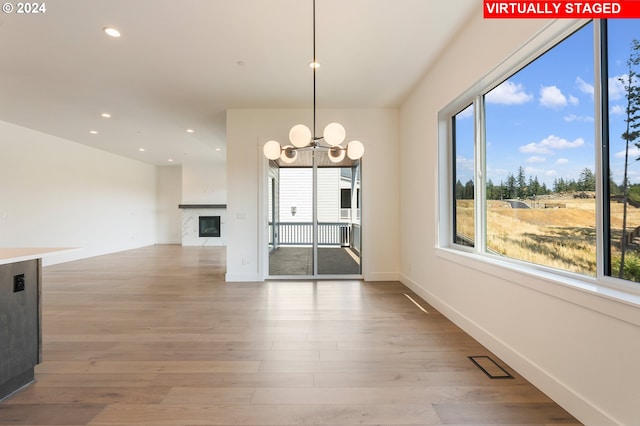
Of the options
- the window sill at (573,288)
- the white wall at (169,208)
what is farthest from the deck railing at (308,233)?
the white wall at (169,208)

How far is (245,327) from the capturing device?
112 inches

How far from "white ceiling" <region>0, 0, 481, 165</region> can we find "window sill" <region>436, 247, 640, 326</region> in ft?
7.30

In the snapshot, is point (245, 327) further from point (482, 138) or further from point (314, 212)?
point (482, 138)

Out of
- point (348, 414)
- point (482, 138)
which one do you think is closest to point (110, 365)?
point (348, 414)

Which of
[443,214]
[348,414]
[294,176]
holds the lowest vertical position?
[348,414]

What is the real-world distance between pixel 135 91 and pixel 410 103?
4.03 m

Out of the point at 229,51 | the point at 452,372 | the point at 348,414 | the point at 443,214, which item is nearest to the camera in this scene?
the point at 348,414

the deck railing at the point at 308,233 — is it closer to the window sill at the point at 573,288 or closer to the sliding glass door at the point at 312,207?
the sliding glass door at the point at 312,207

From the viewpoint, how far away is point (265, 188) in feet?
15.6

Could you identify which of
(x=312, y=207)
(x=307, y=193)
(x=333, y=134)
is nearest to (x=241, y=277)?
(x=312, y=207)

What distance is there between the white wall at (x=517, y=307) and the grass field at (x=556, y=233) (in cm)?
24

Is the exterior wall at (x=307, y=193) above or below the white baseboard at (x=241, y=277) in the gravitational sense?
above

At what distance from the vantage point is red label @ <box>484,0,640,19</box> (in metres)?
1.50

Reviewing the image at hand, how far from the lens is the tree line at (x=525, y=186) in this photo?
1745 mm
